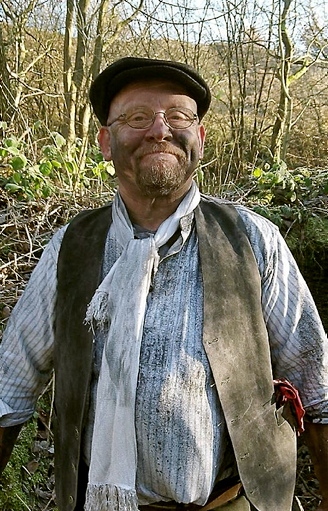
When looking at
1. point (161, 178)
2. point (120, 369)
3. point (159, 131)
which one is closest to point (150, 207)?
point (161, 178)

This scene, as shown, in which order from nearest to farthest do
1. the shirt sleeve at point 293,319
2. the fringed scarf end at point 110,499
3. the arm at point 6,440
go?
the fringed scarf end at point 110,499
the shirt sleeve at point 293,319
the arm at point 6,440

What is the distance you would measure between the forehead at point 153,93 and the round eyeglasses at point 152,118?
0.02m

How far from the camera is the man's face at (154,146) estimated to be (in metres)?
1.87

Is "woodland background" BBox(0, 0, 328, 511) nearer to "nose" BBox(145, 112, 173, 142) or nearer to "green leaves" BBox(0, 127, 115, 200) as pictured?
"green leaves" BBox(0, 127, 115, 200)

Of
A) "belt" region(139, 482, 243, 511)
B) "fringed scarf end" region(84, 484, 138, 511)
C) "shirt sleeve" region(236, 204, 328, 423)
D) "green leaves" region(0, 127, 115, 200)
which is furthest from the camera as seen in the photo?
"green leaves" region(0, 127, 115, 200)

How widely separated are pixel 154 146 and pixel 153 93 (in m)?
0.19

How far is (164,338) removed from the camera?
181cm

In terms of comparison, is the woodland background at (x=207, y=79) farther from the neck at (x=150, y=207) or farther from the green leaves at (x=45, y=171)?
the neck at (x=150, y=207)

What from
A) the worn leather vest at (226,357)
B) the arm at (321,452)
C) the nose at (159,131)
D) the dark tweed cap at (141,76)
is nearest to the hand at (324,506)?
the arm at (321,452)

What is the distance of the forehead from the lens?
6.35ft

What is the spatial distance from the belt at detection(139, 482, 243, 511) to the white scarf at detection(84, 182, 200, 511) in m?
0.16

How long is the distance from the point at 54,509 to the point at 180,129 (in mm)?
2087

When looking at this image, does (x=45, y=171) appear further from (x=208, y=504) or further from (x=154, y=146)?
(x=208, y=504)

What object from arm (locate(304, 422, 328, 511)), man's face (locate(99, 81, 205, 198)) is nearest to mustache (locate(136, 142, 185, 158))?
man's face (locate(99, 81, 205, 198))
